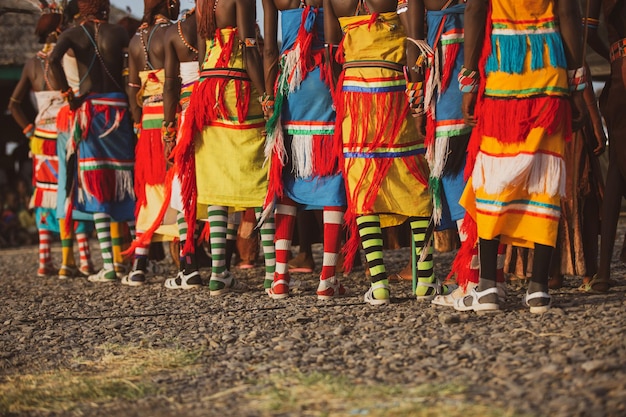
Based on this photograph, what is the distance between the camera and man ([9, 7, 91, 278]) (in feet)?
28.6

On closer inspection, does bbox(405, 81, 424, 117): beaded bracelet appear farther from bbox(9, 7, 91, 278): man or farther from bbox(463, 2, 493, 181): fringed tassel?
bbox(9, 7, 91, 278): man

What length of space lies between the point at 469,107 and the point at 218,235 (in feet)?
7.77

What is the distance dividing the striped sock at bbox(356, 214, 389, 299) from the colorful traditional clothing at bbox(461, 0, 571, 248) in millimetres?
902

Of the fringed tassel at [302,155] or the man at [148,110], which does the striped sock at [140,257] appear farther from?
the fringed tassel at [302,155]

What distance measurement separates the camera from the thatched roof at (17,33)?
14375mm

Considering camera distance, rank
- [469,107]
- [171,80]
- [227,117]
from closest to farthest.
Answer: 1. [469,107]
2. [227,117]
3. [171,80]

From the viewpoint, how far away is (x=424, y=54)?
509 centimetres

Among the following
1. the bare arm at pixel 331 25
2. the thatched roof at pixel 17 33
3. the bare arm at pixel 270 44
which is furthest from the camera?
the thatched roof at pixel 17 33

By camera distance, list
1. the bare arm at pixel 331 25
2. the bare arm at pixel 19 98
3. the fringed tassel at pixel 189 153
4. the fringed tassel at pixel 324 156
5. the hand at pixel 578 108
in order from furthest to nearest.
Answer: the bare arm at pixel 19 98 < the fringed tassel at pixel 189 153 < the fringed tassel at pixel 324 156 < the bare arm at pixel 331 25 < the hand at pixel 578 108

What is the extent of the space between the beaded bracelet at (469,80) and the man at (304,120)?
109 centimetres

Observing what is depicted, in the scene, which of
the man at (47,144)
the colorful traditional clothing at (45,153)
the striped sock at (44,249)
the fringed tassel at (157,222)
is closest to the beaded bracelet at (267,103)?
the fringed tassel at (157,222)

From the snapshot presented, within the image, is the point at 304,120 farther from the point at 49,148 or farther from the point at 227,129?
the point at 49,148

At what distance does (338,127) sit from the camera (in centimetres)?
555

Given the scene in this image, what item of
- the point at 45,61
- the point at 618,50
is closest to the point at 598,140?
the point at 618,50
